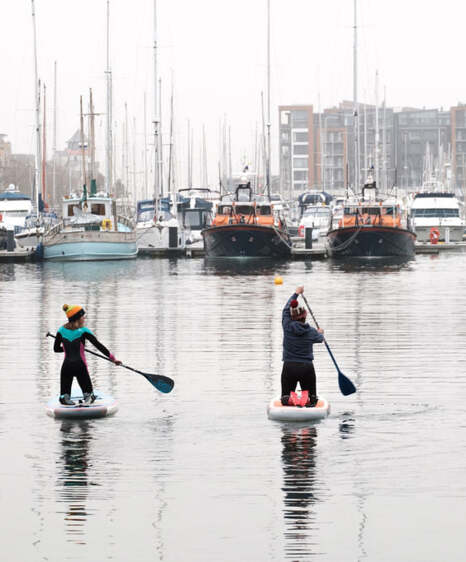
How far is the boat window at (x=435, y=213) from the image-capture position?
76500 mm

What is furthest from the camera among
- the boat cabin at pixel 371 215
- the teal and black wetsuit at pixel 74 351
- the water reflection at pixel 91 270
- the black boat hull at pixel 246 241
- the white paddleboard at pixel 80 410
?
the boat cabin at pixel 371 215

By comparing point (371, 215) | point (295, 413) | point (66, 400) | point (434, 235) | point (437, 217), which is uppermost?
point (371, 215)

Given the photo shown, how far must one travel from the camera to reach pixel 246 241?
59.1m

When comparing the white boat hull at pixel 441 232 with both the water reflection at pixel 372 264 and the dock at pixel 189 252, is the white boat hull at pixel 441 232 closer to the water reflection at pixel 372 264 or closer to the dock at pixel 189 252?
the dock at pixel 189 252

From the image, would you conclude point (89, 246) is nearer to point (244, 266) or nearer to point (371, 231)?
point (244, 266)

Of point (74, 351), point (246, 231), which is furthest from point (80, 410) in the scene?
point (246, 231)

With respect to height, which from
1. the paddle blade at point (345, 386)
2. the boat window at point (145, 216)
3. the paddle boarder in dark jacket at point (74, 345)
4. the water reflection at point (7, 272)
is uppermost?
the boat window at point (145, 216)

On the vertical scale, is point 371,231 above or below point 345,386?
above

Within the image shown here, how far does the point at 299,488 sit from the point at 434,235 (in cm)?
6315

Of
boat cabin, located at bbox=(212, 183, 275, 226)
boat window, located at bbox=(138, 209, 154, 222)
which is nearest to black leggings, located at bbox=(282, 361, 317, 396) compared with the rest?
boat cabin, located at bbox=(212, 183, 275, 226)

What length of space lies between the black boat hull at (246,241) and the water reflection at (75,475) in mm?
43765

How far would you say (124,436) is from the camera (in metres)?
14.2

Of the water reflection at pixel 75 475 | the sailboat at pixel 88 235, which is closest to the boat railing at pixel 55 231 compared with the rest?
the sailboat at pixel 88 235

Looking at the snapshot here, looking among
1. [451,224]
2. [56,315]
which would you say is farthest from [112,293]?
[451,224]
